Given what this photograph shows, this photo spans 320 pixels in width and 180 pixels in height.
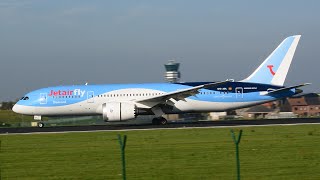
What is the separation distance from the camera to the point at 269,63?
151ft

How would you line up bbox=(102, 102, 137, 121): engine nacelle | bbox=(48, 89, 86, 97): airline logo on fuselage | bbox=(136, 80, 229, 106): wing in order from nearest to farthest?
bbox=(102, 102, 137, 121): engine nacelle
bbox=(136, 80, 229, 106): wing
bbox=(48, 89, 86, 97): airline logo on fuselage

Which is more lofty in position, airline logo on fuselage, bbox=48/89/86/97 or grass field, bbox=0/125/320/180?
airline logo on fuselage, bbox=48/89/86/97

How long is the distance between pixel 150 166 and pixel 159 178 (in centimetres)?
233

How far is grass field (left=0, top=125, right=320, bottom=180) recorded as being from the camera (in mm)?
16781

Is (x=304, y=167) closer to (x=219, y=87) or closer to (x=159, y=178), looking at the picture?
(x=159, y=178)

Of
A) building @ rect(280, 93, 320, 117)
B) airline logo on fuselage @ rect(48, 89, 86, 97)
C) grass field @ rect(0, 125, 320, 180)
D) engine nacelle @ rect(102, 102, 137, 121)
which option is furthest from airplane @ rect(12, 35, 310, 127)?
building @ rect(280, 93, 320, 117)

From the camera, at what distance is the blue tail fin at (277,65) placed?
4547 cm

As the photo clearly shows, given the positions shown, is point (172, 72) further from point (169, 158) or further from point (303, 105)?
point (169, 158)

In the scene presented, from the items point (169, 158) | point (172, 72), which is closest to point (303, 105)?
point (172, 72)

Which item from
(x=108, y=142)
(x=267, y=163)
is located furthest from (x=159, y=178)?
(x=108, y=142)

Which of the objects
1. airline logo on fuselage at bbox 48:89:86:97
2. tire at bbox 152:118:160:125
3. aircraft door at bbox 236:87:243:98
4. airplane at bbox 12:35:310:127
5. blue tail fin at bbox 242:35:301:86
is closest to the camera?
airplane at bbox 12:35:310:127

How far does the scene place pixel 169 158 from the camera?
20266 millimetres

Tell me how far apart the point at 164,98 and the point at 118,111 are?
340cm

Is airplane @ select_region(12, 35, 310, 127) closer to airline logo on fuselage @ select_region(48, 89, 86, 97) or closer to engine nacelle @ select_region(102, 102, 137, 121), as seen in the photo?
airline logo on fuselage @ select_region(48, 89, 86, 97)
